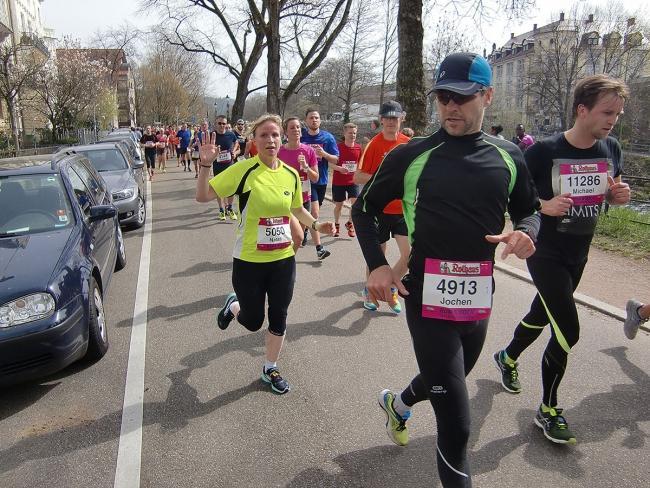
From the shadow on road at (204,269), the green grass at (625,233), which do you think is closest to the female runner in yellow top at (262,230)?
the shadow on road at (204,269)

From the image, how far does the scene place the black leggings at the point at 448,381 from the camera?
2.22m

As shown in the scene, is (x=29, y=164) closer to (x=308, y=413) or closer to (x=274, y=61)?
(x=308, y=413)

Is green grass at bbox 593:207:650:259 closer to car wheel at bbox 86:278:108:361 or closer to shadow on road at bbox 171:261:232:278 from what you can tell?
shadow on road at bbox 171:261:232:278

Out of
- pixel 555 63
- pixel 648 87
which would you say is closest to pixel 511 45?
pixel 555 63

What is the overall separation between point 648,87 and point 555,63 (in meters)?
14.9

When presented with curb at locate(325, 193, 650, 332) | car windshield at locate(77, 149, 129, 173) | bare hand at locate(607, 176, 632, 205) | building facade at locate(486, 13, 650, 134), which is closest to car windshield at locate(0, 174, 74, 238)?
bare hand at locate(607, 176, 632, 205)

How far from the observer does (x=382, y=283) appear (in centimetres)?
231

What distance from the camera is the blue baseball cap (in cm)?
223

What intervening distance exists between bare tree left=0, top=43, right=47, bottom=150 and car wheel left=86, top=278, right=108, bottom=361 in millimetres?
20148

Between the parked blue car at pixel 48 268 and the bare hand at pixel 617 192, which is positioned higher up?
the bare hand at pixel 617 192

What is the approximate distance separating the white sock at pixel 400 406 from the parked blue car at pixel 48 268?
239cm

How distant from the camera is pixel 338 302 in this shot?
5.81 m

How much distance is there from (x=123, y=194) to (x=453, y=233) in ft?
29.6

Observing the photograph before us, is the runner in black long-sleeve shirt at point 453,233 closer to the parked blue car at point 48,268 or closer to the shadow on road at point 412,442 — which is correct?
the shadow on road at point 412,442
